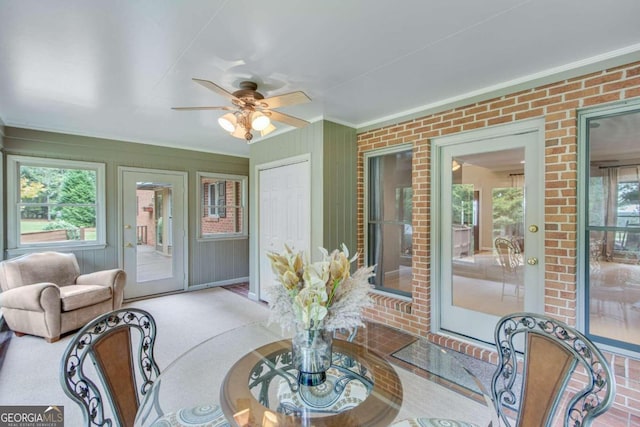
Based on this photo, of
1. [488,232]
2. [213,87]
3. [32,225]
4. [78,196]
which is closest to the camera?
[213,87]

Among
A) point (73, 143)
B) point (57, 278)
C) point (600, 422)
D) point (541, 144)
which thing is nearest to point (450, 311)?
point (600, 422)

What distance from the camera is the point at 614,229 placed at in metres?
2.20

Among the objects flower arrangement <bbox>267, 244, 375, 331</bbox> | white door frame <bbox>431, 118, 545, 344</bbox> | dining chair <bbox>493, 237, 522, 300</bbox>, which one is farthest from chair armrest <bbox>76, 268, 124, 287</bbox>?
dining chair <bbox>493, 237, 522, 300</bbox>

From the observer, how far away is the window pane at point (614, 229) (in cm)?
215

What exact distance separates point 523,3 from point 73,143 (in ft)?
16.8

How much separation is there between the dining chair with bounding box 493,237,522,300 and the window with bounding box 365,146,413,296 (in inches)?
34.4

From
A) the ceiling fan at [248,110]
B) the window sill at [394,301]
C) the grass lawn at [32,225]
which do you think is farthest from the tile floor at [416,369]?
the grass lawn at [32,225]

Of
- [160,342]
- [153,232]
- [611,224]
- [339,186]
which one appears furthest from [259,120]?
[153,232]

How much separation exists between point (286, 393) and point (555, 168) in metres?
2.49

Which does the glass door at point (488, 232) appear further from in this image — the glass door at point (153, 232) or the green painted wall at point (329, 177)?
the glass door at point (153, 232)

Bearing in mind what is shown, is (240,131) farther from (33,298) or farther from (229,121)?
(33,298)

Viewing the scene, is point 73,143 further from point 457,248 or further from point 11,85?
point 457,248

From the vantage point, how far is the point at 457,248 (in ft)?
10.1

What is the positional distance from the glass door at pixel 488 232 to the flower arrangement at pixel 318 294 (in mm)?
1990
